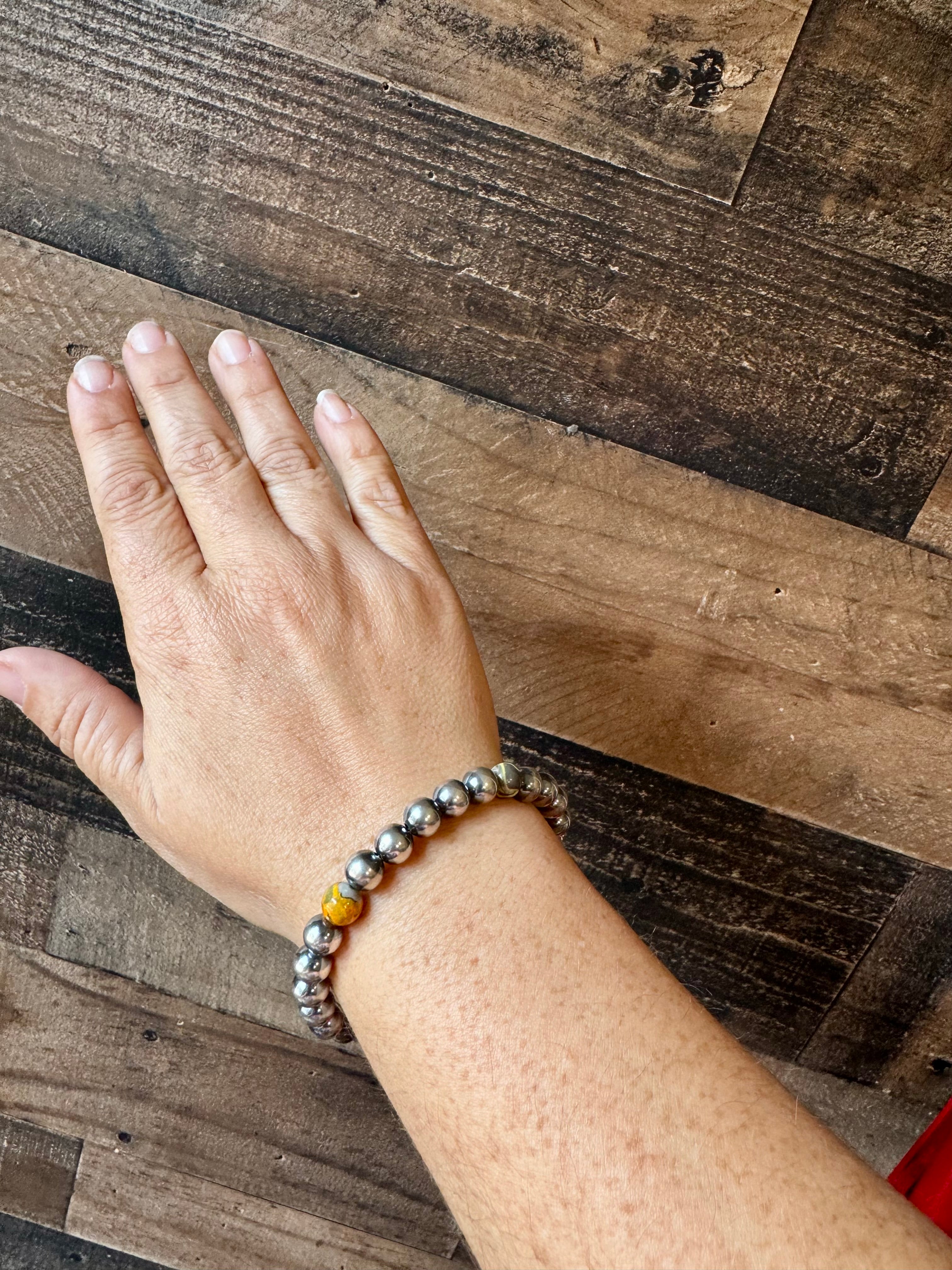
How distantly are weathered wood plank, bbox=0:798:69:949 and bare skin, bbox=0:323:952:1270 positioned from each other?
0.78 feet

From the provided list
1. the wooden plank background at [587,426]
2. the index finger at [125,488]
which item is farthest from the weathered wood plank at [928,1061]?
the index finger at [125,488]

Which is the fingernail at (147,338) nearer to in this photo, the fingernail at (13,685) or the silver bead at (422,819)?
the fingernail at (13,685)

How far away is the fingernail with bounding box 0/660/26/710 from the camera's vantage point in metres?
0.87

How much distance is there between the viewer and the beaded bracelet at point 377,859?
2.25 ft

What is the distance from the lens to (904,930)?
41.4 inches

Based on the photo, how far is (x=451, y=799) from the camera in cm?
70

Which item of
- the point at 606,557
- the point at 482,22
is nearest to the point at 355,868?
the point at 606,557

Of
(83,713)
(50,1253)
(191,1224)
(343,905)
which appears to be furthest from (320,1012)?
(50,1253)

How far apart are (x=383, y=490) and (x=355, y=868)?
36 centimetres

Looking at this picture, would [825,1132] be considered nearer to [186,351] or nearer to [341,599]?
[341,599]

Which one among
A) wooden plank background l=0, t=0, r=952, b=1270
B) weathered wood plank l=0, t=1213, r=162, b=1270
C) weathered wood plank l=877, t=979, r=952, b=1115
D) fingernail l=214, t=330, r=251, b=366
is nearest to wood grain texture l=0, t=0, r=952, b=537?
wooden plank background l=0, t=0, r=952, b=1270

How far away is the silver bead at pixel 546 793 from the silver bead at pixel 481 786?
6 cm

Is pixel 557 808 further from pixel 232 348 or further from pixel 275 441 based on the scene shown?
pixel 232 348

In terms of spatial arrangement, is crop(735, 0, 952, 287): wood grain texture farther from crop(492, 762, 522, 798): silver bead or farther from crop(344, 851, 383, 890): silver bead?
crop(344, 851, 383, 890): silver bead
